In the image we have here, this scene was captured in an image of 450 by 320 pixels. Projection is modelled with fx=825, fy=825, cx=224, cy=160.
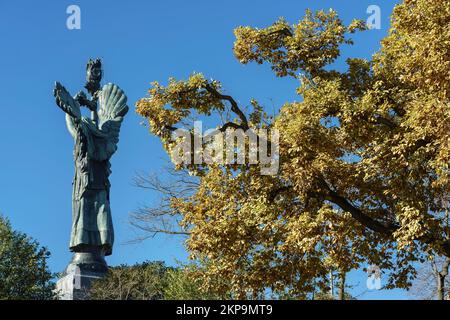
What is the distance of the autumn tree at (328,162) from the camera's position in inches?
522

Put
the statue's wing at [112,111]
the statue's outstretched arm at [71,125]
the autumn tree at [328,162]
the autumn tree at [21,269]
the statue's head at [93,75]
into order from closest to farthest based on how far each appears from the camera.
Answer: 1. the autumn tree at [328,162]
2. the autumn tree at [21,269]
3. the statue's outstretched arm at [71,125]
4. the statue's wing at [112,111]
5. the statue's head at [93,75]

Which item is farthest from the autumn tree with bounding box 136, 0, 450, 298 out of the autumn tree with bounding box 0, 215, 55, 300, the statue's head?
the statue's head

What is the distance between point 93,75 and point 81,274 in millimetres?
6809

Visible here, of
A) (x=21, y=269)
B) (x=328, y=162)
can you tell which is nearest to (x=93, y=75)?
(x=21, y=269)

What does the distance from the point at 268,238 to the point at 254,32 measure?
3.85m

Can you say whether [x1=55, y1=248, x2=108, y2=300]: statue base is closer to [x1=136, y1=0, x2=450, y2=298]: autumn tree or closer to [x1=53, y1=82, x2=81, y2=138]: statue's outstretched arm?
[x1=53, y1=82, x2=81, y2=138]: statue's outstretched arm

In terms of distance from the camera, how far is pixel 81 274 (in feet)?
81.5

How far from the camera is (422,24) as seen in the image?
13383mm

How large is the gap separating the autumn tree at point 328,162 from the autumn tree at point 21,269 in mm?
8542

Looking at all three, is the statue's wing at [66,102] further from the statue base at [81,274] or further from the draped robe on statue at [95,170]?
the statue base at [81,274]

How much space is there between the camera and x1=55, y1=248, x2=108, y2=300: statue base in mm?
24422

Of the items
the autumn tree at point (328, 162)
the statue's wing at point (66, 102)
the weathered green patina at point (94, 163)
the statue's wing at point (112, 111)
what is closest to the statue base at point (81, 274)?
the weathered green patina at point (94, 163)

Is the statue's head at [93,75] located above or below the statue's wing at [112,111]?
above
